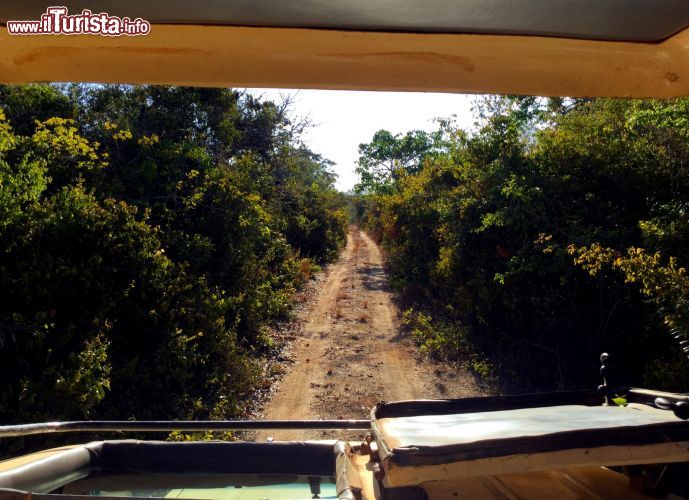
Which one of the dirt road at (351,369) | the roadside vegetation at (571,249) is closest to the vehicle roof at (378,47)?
the roadside vegetation at (571,249)

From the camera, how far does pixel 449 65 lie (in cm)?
184

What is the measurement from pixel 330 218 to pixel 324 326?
15155mm

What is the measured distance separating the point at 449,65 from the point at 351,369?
10424mm

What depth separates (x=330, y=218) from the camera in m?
30.1

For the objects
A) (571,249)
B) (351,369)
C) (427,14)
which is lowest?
(351,369)

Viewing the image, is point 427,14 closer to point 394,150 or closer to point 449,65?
point 449,65

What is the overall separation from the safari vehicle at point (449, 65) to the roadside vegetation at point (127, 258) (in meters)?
5.34

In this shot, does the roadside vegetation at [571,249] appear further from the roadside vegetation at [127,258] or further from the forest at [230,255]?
the roadside vegetation at [127,258]

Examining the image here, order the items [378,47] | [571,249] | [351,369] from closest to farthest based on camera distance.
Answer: [378,47], [571,249], [351,369]

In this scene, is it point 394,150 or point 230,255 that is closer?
point 230,255

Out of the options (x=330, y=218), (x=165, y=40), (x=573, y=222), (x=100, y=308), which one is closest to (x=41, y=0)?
(x=165, y=40)

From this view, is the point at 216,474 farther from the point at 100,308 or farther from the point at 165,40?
the point at 100,308

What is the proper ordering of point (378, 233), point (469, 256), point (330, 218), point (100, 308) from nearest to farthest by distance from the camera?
1. point (100, 308)
2. point (469, 256)
3. point (330, 218)
4. point (378, 233)

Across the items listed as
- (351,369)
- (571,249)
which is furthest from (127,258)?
(571,249)
